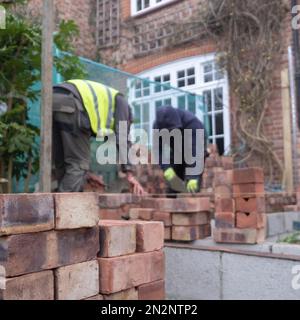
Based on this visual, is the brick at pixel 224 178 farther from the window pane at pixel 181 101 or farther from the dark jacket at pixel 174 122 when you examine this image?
the window pane at pixel 181 101

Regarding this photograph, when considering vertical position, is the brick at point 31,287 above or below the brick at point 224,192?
below

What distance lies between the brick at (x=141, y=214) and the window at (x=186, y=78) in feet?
15.9

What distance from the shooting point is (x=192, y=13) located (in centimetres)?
800

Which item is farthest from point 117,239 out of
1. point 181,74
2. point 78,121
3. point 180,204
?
point 181,74

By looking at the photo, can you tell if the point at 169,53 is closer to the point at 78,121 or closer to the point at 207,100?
the point at 207,100

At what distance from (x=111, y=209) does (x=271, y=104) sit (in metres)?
4.19

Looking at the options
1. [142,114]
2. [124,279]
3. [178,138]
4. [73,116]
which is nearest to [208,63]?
[142,114]

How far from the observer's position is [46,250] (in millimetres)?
1849

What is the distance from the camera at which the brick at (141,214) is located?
3.58 m

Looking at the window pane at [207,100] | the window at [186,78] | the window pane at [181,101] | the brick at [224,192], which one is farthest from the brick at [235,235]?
the window at [186,78]

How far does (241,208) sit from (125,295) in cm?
140

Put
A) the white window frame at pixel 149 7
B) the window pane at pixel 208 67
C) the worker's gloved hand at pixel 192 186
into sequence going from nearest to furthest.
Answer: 1. the worker's gloved hand at pixel 192 186
2. the window pane at pixel 208 67
3. the white window frame at pixel 149 7

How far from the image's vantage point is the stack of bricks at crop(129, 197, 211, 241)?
3.44 m
